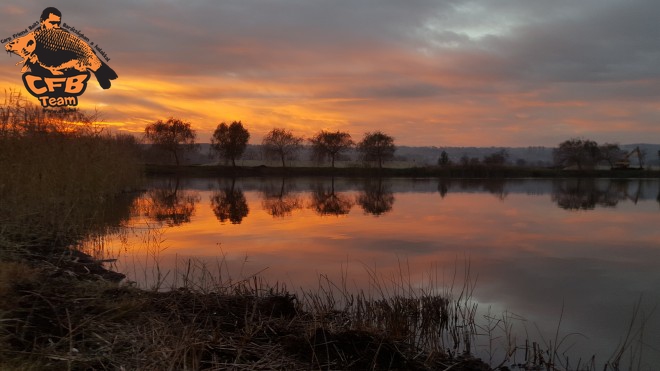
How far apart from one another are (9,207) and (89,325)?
24.9 ft

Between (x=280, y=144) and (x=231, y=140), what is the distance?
Result: 1269cm

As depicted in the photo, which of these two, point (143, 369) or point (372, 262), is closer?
point (143, 369)

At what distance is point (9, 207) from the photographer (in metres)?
10.7

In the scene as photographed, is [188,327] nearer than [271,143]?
Yes

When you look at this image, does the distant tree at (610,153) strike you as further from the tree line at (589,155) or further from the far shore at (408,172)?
the far shore at (408,172)

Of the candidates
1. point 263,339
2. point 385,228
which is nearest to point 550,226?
point 385,228

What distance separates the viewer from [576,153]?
10494 centimetres

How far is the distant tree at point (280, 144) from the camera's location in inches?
4003

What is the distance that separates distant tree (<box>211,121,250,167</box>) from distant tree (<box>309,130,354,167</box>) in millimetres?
15788

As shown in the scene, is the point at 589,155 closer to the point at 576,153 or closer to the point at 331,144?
the point at 576,153

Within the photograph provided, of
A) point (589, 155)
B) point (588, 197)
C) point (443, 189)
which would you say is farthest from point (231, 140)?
point (589, 155)

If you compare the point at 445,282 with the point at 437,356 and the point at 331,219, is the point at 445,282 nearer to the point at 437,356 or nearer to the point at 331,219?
the point at 437,356

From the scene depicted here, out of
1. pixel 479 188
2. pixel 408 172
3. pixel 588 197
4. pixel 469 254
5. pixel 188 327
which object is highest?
pixel 408 172

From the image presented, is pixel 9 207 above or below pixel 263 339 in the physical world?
above
